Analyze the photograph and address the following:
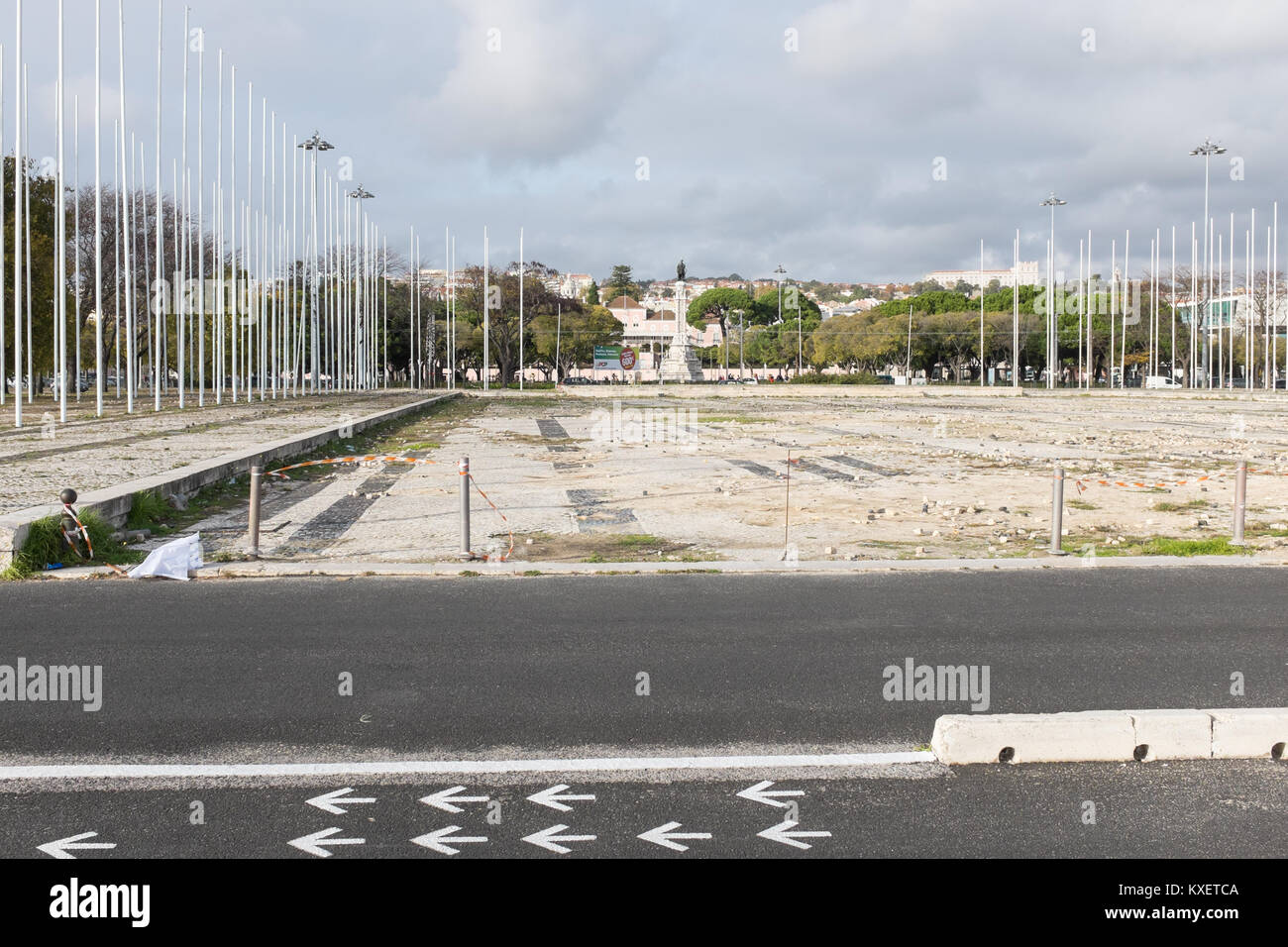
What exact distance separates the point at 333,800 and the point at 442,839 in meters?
0.73

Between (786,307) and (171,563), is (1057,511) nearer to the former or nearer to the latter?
(171,563)

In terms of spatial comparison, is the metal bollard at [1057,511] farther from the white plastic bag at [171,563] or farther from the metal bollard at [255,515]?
the white plastic bag at [171,563]

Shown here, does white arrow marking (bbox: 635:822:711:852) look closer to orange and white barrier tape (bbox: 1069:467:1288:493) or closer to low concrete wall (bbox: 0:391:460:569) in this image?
low concrete wall (bbox: 0:391:460:569)

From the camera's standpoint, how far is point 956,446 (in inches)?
1126

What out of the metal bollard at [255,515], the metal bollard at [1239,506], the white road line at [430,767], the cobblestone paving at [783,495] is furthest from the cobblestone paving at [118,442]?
the metal bollard at [1239,506]

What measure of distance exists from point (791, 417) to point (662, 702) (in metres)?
39.7

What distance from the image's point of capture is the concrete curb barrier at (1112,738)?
5.71m

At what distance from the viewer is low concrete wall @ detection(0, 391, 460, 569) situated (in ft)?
37.1

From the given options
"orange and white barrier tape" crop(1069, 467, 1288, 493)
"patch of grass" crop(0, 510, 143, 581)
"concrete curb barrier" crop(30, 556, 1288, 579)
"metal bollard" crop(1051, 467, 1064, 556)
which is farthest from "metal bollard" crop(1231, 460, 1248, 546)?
"patch of grass" crop(0, 510, 143, 581)

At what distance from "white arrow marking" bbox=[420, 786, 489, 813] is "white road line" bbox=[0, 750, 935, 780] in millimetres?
263

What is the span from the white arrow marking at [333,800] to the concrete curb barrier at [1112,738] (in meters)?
2.85
